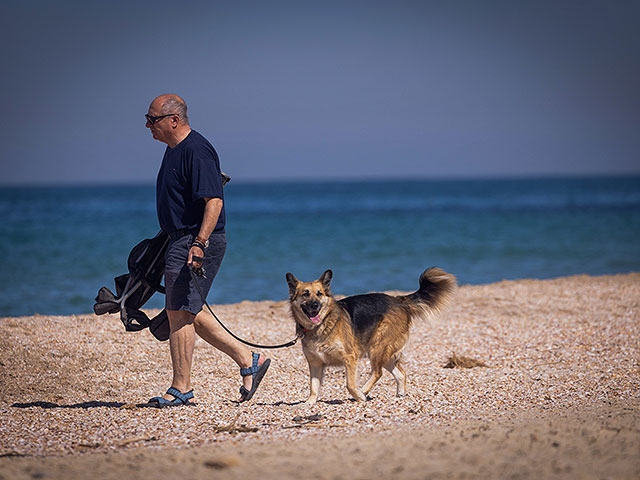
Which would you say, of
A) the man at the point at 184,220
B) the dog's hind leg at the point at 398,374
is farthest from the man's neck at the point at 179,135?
the dog's hind leg at the point at 398,374

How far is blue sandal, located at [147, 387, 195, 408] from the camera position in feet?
18.4

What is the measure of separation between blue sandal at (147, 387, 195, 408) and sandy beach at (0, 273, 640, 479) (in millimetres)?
96

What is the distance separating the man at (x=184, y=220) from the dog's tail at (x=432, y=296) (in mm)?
2001

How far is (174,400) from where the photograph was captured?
18.6 feet

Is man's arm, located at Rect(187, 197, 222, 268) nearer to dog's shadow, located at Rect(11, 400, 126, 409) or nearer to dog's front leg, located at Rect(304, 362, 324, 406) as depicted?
dog's front leg, located at Rect(304, 362, 324, 406)

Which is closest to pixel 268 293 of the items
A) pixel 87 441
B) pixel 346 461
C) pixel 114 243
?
pixel 87 441

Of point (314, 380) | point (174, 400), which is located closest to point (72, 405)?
point (174, 400)

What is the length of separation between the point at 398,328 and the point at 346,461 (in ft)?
9.28

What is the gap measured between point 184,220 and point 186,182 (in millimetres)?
300

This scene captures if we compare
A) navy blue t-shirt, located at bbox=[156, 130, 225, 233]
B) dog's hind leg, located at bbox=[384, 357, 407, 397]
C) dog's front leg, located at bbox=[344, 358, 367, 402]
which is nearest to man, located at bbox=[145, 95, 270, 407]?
navy blue t-shirt, located at bbox=[156, 130, 225, 233]

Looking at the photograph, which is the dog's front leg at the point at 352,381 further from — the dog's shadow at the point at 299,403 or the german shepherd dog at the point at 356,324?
the dog's shadow at the point at 299,403

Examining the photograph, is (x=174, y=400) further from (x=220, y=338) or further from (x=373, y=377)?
(x=373, y=377)

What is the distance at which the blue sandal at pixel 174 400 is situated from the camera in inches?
221

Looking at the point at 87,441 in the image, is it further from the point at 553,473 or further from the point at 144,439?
the point at 553,473
